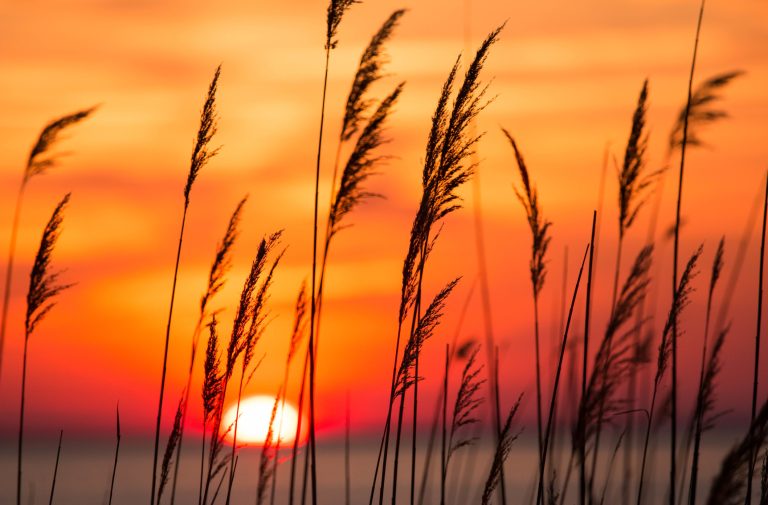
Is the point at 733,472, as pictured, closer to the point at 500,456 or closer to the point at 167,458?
the point at 500,456

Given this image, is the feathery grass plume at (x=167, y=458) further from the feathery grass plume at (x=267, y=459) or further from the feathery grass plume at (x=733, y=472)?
the feathery grass plume at (x=733, y=472)

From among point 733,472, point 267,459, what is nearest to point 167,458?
point 267,459

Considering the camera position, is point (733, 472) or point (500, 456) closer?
point (733, 472)

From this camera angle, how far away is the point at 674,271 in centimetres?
418

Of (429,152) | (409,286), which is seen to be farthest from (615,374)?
(429,152)

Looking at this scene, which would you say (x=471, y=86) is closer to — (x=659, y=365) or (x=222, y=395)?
(x=659, y=365)

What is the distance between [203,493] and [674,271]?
2123 mm

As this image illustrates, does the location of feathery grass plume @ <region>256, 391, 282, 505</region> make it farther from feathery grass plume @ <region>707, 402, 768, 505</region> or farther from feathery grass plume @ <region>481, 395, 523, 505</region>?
feathery grass plume @ <region>707, 402, 768, 505</region>

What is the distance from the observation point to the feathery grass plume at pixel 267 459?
4926 mm

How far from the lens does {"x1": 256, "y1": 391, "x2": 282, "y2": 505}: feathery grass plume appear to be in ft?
16.2

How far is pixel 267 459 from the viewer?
500cm

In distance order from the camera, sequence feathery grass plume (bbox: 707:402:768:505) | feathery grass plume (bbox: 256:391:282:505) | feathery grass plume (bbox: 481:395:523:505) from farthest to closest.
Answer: feathery grass plume (bbox: 256:391:282:505), feathery grass plume (bbox: 481:395:523:505), feathery grass plume (bbox: 707:402:768:505)

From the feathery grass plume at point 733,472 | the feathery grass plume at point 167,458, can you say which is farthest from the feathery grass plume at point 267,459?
the feathery grass plume at point 733,472

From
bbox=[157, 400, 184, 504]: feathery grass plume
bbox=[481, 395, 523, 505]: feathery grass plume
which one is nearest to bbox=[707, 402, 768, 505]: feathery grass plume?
bbox=[481, 395, 523, 505]: feathery grass plume
